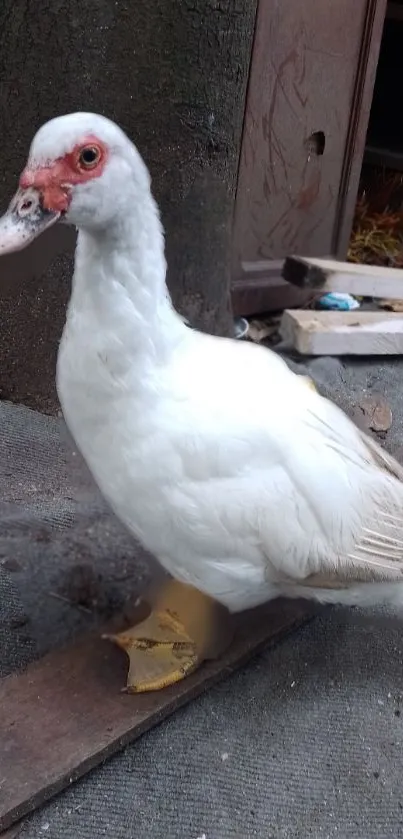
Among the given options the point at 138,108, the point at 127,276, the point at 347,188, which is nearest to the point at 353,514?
the point at 127,276

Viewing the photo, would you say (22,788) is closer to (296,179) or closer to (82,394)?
(82,394)

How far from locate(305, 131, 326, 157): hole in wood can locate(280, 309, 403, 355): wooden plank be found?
0.40 meters

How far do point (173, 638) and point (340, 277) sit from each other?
113 cm

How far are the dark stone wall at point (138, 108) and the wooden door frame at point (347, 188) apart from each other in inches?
18.6

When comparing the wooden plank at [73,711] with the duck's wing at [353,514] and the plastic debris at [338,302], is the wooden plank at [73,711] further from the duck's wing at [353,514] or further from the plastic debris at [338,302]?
the plastic debris at [338,302]

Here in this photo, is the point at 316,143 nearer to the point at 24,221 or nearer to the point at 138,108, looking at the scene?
the point at 138,108

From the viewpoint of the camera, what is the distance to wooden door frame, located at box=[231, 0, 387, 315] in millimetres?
1896

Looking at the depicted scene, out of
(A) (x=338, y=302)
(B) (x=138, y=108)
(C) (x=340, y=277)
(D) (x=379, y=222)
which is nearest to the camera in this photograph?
(B) (x=138, y=108)

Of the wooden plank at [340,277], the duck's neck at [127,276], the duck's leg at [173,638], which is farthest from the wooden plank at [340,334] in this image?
the duck's neck at [127,276]

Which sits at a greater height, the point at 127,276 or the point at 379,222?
the point at 127,276

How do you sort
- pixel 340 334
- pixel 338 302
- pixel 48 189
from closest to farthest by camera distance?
pixel 48 189 < pixel 340 334 < pixel 338 302

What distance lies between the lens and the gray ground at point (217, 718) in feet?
2.75

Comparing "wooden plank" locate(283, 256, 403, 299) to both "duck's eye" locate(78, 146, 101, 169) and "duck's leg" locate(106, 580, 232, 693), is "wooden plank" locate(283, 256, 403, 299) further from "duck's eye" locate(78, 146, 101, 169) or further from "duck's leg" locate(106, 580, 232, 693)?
"duck's eye" locate(78, 146, 101, 169)

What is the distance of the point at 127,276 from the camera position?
0.75 meters
